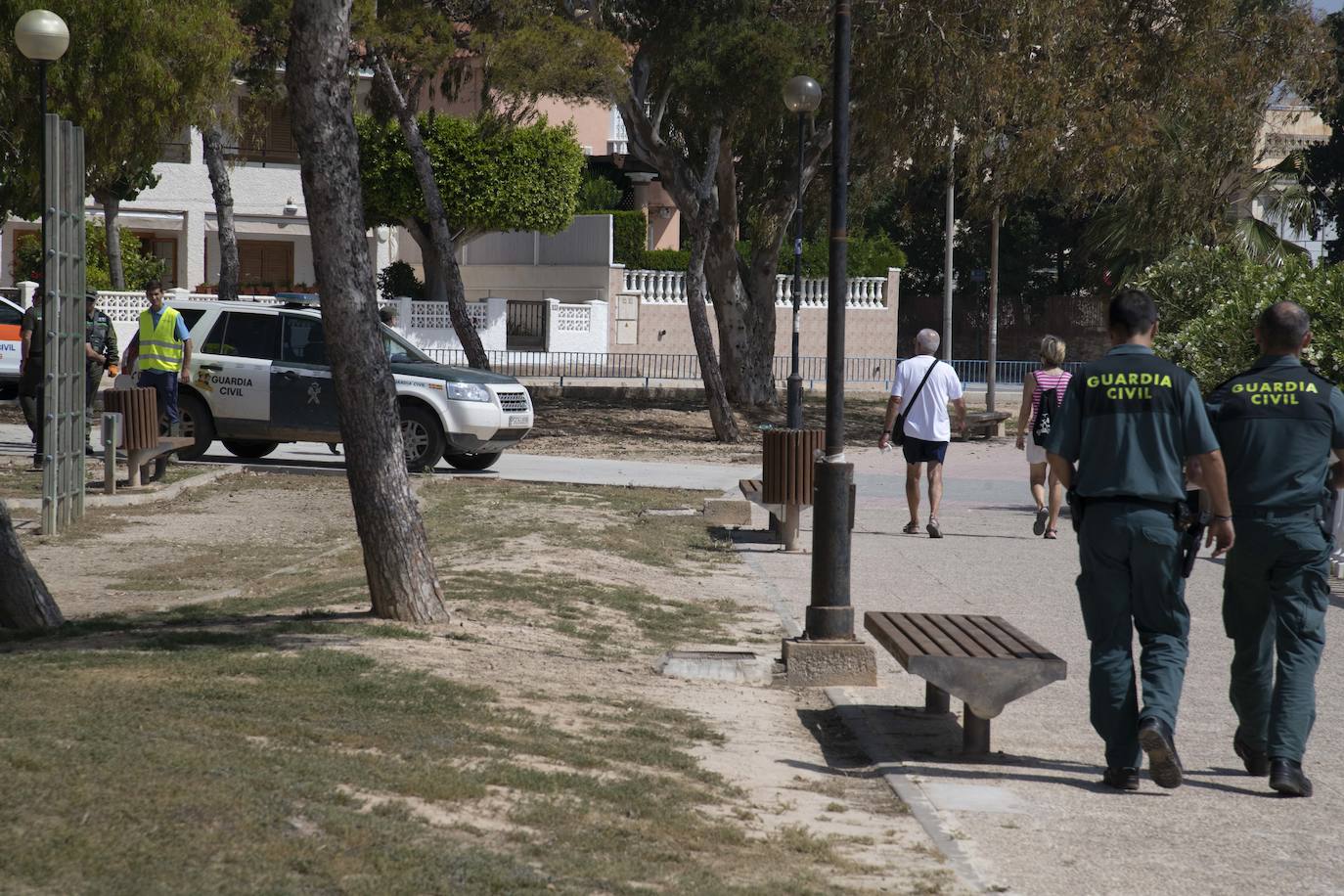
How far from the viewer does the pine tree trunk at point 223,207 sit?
1241 inches

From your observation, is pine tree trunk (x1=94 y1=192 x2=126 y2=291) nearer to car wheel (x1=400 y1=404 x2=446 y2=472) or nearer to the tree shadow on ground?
car wheel (x1=400 y1=404 x2=446 y2=472)

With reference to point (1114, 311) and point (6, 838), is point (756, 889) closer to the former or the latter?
point (6, 838)

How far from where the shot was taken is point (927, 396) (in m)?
14.0

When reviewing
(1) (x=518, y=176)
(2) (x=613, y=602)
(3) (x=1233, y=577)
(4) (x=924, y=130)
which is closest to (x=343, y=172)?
(2) (x=613, y=602)


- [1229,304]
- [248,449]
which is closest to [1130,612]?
[1229,304]

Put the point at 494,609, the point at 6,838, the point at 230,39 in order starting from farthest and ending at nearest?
1. the point at 230,39
2. the point at 494,609
3. the point at 6,838

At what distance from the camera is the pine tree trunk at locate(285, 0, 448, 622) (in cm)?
794

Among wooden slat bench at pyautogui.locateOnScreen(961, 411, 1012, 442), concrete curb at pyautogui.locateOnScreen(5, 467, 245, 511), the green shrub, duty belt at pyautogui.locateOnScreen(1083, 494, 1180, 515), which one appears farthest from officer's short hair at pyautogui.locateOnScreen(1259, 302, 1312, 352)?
the green shrub

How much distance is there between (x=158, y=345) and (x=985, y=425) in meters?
15.6

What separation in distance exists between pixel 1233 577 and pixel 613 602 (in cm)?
446

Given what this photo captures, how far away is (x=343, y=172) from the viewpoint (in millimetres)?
8062

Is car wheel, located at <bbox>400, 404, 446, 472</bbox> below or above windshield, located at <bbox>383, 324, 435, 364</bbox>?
below

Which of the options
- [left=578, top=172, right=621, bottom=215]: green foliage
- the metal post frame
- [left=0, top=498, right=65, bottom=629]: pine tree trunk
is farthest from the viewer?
[left=578, top=172, right=621, bottom=215]: green foliage

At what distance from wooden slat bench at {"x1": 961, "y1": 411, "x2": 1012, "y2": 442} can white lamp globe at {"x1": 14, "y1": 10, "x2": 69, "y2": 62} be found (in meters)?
16.9
